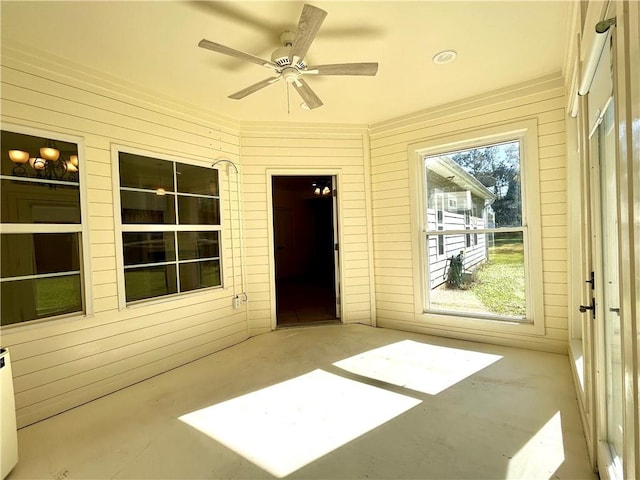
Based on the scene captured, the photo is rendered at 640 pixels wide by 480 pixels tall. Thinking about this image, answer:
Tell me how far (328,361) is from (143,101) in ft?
10.7

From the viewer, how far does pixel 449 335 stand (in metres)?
3.82

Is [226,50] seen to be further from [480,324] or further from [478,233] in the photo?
[480,324]

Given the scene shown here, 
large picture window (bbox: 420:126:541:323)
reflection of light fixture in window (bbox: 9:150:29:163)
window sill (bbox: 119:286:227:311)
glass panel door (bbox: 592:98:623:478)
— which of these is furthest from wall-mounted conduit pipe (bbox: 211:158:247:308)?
glass panel door (bbox: 592:98:623:478)

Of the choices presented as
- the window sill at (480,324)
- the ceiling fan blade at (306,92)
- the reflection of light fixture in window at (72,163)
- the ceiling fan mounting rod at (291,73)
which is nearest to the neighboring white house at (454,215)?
the window sill at (480,324)

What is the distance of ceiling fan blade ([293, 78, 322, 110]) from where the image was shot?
252 centimetres

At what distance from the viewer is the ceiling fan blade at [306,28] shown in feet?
5.72

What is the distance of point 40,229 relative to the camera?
2.42 meters

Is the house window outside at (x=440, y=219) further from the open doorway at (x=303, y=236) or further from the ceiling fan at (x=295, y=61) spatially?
the open doorway at (x=303, y=236)

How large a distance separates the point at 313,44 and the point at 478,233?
107 inches

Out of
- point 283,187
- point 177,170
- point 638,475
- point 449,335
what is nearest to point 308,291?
point 283,187

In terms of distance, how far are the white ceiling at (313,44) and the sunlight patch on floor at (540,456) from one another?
9.46 feet

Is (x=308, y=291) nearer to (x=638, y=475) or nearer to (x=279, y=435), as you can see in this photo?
(x=279, y=435)

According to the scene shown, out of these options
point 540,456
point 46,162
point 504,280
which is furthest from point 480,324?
point 46,162

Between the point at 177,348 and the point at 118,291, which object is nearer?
the point at 118,291
